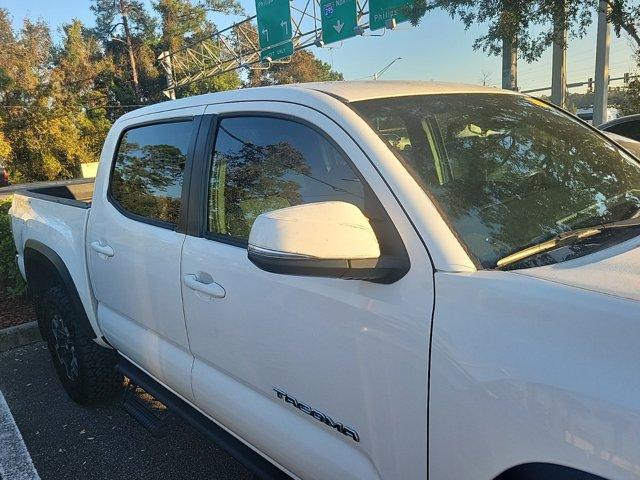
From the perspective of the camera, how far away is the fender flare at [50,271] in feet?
10.6

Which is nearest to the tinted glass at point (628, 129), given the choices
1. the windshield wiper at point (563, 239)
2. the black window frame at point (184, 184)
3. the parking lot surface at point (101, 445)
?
the windshield wiper at point (563, 239)

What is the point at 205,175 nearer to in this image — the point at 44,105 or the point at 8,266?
the point at 8,266

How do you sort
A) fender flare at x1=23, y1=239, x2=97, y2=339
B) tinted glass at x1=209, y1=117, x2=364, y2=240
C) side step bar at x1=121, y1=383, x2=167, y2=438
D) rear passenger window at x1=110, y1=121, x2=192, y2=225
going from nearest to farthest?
1. tinted glass at x1=209, y1=117, x2=364, y2=240
2. rear passenger window at x1=110, y1=121, x2=192, y2=225
3. side step bar at x1=121, y1=383, x2=167, y2=438
4. fender flare at x1=23, y1=239, x2=97, y2=339

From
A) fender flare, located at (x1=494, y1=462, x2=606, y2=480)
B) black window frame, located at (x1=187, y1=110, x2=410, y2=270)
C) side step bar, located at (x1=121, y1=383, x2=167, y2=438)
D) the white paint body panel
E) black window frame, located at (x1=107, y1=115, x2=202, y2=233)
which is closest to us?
fender flare, located at (x1=494, y1=462, x2=606, y2=480)

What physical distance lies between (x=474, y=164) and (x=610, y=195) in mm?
493

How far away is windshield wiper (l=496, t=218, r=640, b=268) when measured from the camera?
1491mm

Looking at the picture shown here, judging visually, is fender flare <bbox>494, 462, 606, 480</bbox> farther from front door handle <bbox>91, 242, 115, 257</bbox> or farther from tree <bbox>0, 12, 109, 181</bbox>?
tree <bbox>0, 12, 109, 181</bbox>

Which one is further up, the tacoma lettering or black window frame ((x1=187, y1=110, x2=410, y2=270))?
black window frame ((x1=187, y1=110, x2=410, y2=270))

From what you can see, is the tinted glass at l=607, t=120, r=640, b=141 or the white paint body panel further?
the tinted glass at l=607, t=120, r=640, b=141

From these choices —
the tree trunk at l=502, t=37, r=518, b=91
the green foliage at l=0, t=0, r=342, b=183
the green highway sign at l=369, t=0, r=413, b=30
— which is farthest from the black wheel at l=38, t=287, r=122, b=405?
the green foliage at l=0, t=0, r=342, b=183

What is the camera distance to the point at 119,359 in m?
3.24

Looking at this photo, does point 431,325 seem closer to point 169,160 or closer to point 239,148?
point 239,148

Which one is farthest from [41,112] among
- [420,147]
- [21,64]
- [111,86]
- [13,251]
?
[420,147]

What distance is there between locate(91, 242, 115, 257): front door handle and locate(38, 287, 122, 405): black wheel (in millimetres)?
629
